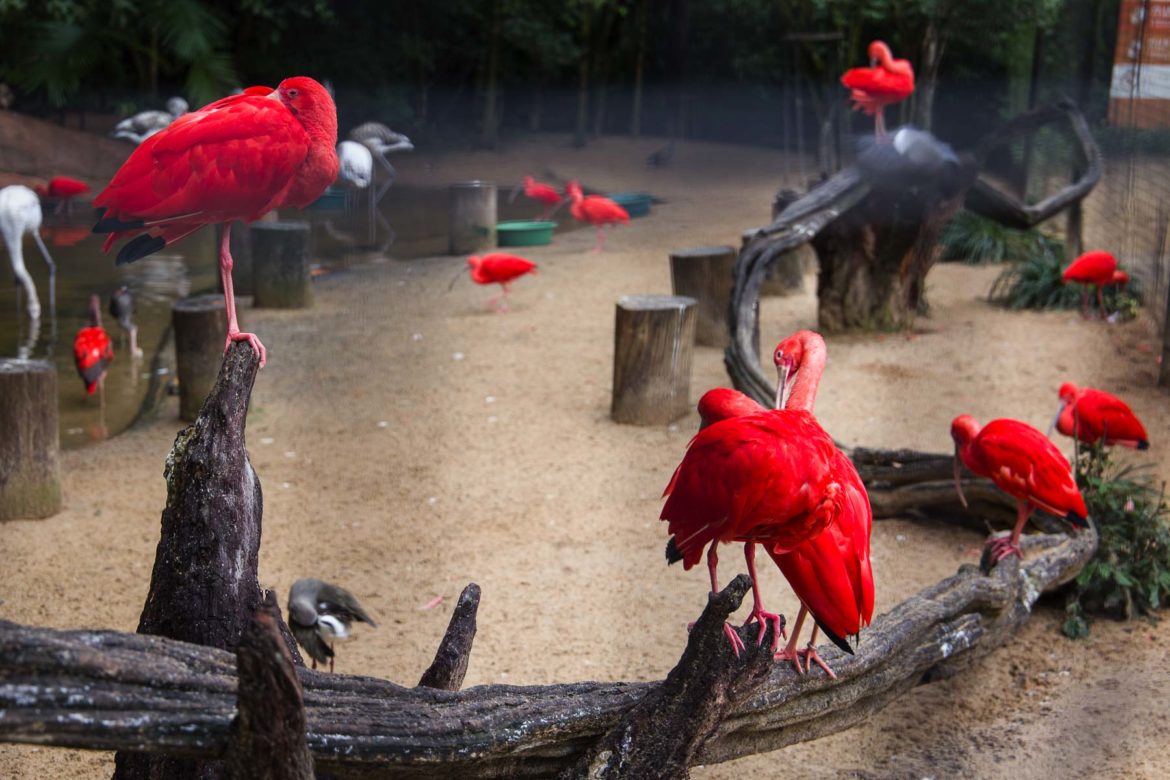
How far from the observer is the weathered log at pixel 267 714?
1028mm

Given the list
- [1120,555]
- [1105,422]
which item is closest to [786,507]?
[1120,555]

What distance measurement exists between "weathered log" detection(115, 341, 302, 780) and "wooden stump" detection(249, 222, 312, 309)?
4.27 m

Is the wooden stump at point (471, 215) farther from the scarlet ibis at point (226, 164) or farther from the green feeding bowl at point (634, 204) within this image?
the scarlet ibis at point (226, 164)

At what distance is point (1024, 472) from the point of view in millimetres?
2564

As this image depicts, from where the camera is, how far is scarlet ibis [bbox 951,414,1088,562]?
2.53 meters

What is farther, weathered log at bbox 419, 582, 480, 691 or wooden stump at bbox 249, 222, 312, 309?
wooden stump at bbox 249, 222, 312, 309

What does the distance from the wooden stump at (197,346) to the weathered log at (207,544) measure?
103 inches

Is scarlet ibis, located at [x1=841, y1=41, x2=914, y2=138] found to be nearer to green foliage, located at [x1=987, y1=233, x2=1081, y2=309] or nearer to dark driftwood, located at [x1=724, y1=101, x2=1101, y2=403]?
dark driftwood, located at [x1=724, y1=101, x2=1101, y2=403]

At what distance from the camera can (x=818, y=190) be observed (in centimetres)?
463

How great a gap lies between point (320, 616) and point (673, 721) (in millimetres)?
1078

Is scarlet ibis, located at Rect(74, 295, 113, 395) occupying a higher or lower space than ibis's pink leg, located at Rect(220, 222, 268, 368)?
lower


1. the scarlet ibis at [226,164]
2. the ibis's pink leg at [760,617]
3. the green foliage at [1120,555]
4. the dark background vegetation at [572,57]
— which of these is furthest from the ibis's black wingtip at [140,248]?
the dark background vegetation at [572,57]

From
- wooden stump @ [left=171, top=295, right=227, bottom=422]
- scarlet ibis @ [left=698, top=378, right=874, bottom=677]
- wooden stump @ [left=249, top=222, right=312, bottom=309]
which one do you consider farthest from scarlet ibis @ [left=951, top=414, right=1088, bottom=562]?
wooden stump @ [left=249, top=222, right=312, bottom=309]

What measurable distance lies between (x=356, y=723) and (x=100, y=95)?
1076 cm
